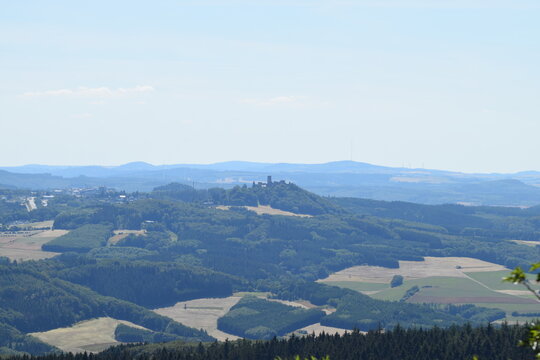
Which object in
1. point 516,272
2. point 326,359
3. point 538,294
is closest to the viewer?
point 516,272

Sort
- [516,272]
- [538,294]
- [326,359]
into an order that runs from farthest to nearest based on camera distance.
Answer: [326,359], [538,294], [516,272]

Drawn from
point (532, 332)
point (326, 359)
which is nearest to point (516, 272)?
point (532, 332)

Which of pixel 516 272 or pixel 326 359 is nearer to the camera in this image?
pixel 516 272

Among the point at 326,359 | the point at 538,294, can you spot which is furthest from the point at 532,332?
the point at 326,359

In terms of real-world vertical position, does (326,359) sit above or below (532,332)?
below

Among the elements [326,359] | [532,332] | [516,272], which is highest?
[516,272]

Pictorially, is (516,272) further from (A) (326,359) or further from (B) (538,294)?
(A) (326,359)

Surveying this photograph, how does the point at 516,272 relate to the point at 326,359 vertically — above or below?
above

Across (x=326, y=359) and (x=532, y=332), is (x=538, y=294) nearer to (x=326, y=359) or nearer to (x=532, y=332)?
(x=532, y=332)
